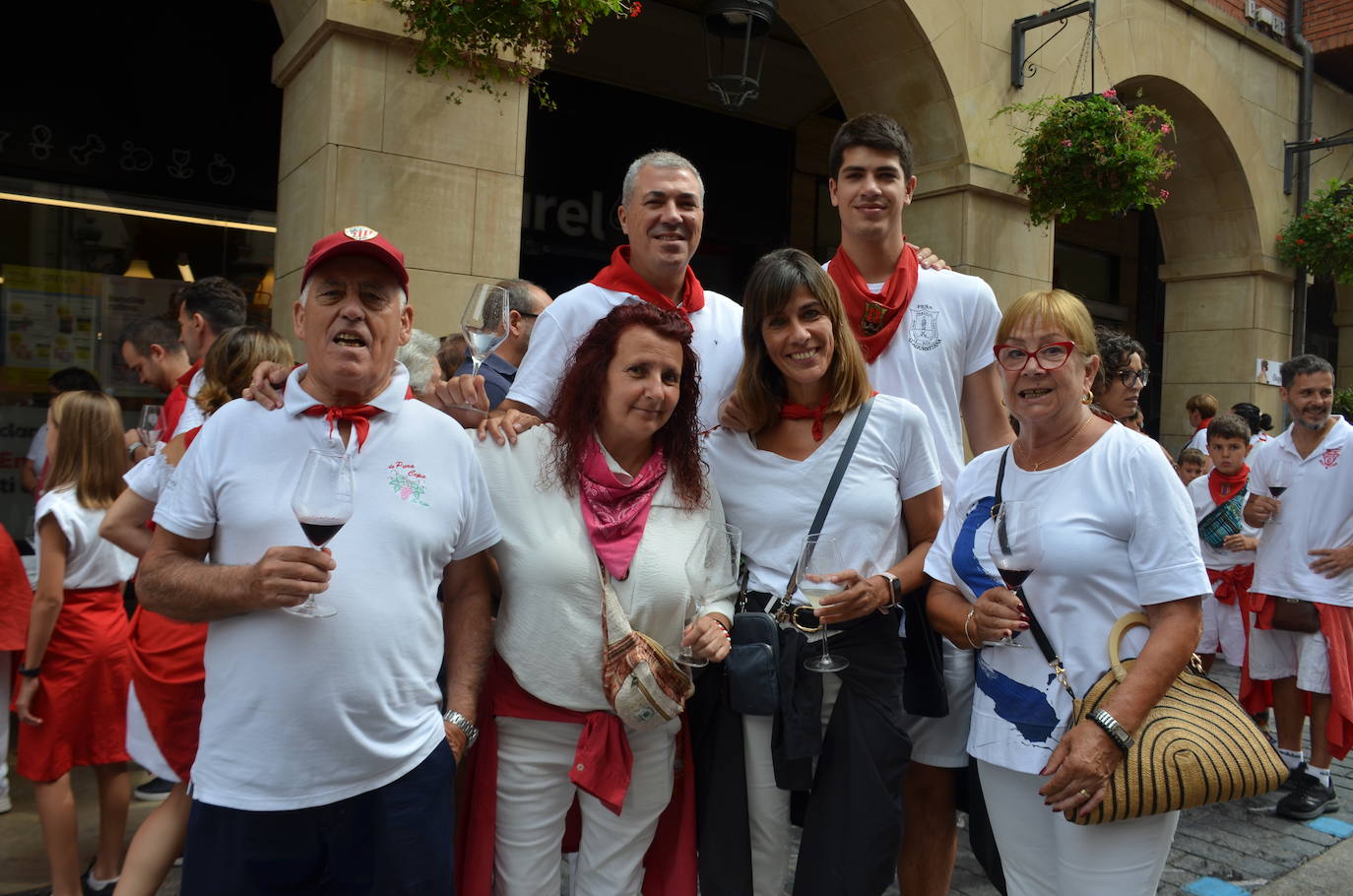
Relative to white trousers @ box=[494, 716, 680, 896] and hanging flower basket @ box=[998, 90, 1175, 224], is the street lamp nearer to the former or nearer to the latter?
hanging flower basket @ box=[998, 90, 1175, 224]

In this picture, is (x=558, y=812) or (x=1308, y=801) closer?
(x=558, y=812)

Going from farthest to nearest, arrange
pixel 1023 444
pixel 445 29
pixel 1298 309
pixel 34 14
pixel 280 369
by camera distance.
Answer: pixel 1298 309 < pixel 34 14 < pixel 445 29 < pixel 1023 444 < pixel 280 369

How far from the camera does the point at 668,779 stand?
2.73m

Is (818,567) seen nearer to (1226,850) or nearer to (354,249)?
(354,249)

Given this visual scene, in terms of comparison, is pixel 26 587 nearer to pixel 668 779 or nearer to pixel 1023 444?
pixel 668 779

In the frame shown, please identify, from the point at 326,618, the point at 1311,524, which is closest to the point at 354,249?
the point at 326,618

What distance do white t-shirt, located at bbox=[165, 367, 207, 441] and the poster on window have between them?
4.40m

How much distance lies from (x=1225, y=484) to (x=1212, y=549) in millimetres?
590

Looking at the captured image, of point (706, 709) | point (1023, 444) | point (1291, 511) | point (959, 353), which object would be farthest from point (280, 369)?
point (1291, 511)

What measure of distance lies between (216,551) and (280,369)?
46 cm

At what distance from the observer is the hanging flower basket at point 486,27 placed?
475cm

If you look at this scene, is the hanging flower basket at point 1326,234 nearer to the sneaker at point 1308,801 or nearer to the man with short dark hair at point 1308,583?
the man with short dark hair at point 1308,583

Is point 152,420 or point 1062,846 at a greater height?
point 152,420

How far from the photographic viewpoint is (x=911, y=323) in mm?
3445
